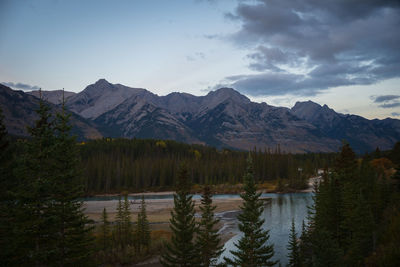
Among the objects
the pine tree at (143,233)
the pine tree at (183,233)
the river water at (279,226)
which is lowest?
the river water at (279,226)

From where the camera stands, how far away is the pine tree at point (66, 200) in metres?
21.2

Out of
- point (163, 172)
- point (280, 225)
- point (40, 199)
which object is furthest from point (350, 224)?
point (163, 172)

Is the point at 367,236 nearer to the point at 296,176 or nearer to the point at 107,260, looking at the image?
the point at 107,260

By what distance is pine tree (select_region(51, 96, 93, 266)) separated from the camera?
21203 millimetres

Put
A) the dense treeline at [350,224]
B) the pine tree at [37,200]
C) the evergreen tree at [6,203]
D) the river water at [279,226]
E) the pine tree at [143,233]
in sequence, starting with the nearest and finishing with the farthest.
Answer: the evergreen tree at [6,203]
the pine tree at [37,200]
the dense treeline at [350,224]
the pine tree at [143,233]
the river water at [279,226]

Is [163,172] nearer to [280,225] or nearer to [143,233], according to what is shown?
[280,225]

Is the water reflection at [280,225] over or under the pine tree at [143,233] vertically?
under

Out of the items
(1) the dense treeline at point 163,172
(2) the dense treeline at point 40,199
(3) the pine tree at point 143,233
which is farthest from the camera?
(1) the dense treeline at point 163,172

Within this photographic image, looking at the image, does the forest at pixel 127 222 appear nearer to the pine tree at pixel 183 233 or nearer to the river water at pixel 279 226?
the pine tree at pixel 183 233

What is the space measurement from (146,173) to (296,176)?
75.8 metres

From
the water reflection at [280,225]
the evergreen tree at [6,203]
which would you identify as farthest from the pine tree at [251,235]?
the evergreen tree at [6,203]

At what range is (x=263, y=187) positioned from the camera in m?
139

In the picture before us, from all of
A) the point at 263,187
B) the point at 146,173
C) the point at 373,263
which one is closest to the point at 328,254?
the point at 373,263

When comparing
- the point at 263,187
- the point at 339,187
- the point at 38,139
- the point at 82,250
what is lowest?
the point at 263,187
